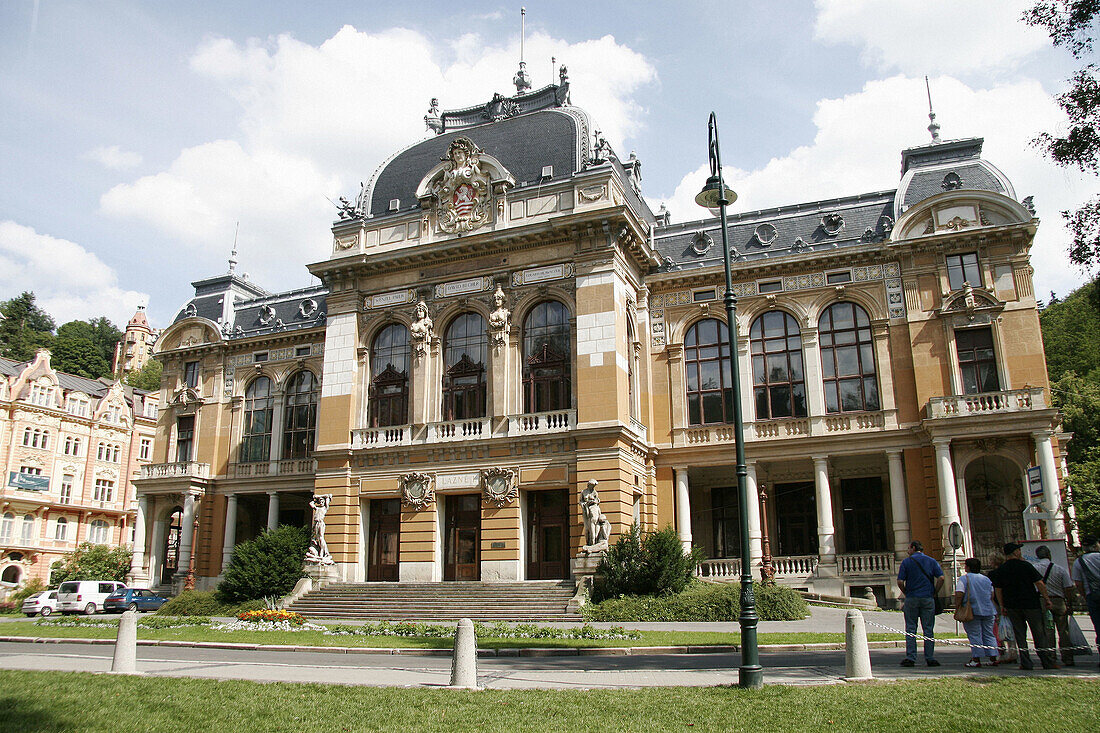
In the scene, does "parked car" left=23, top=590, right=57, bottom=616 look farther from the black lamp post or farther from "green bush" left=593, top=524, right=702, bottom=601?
the black lamp post

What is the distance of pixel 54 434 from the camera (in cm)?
6197

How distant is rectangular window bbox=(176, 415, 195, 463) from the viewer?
47312mm

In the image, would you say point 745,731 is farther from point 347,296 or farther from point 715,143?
point 347,296

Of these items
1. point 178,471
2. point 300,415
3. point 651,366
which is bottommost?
point 178,471

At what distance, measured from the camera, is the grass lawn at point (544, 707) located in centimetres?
920

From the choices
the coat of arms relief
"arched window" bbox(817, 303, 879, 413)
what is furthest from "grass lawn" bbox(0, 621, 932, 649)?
the coat of arms relief

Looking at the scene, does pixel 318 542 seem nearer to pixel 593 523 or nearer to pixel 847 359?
pixel 593 523

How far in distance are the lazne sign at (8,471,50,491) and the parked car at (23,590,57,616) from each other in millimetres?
21878

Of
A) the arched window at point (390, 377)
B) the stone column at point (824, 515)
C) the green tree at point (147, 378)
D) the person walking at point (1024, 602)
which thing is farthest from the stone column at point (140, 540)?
the green tree at point (147, 378)

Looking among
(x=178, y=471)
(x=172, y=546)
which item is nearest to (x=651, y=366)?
(x=178, y=471)

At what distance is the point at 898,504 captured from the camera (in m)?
32.8

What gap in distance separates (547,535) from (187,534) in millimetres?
22587

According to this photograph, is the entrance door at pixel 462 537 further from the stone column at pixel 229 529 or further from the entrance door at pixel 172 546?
the entrance door at pixel 172 546

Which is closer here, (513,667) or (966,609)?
(966,609)
